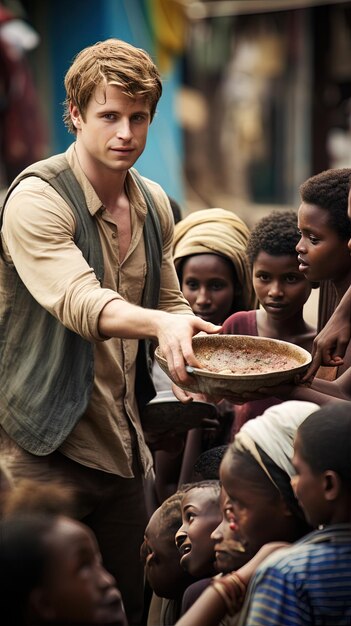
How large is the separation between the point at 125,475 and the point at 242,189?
38.6 feet

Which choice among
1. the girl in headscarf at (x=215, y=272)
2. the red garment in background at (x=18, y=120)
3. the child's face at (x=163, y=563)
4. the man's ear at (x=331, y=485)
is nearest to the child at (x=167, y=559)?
the child's face at (x=163, y=563)

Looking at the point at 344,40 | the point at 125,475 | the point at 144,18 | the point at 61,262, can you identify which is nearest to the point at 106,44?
the point at 61,262

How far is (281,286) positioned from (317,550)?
1.90 meters

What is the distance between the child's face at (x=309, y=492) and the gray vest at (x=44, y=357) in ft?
3.75

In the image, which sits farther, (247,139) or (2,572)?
(247,139)

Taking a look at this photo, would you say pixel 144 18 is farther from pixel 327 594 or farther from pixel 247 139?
pixel 327 594

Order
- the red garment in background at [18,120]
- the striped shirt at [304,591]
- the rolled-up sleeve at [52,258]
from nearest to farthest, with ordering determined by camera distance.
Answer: the striped shirt at [304,591], the rolled-up sleeve at [52,258], the red garment in background at [18,120]

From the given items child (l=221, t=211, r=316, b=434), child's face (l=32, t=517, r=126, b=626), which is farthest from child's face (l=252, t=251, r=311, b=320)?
child's face (l=32, t=517, r=126, b=626)

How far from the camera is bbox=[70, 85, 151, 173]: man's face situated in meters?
4.05

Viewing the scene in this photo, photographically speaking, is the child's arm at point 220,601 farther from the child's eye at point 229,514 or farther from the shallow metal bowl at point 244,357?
the shallow metal bowl at point 244,357

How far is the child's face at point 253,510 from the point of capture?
3.28 metres

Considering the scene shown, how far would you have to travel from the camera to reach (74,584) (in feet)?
9.92

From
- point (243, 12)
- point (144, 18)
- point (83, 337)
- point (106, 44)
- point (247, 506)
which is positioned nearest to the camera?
point (247, 506)

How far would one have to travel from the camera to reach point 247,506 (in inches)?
130
